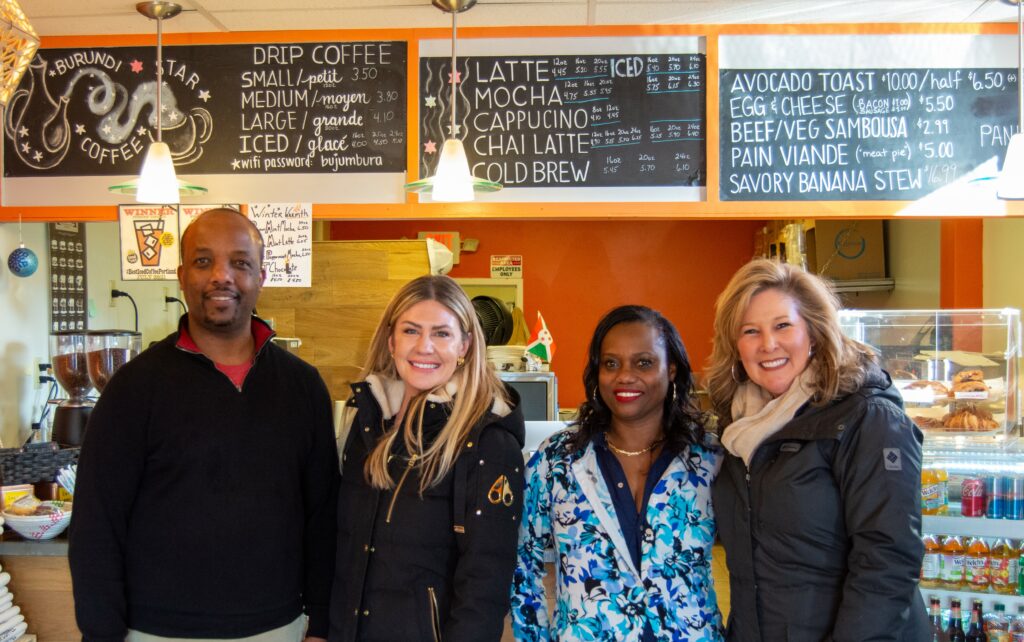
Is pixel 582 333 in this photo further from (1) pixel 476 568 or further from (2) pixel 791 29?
(1) pixel 476 568

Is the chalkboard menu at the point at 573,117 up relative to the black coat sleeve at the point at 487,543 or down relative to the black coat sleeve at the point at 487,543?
up

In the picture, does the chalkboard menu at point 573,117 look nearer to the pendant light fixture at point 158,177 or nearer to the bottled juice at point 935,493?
the pendant light fixture at point 158,177

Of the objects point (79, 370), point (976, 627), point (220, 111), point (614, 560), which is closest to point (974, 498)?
point (976, 627)

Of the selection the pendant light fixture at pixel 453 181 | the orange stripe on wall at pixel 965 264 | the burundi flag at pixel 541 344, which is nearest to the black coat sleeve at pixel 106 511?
the pendant light fixture at pixel 453 181

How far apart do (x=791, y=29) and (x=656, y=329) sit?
2.23m

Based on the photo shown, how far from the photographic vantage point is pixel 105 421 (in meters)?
1.85

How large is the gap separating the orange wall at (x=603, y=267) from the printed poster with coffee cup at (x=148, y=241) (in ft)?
13.0

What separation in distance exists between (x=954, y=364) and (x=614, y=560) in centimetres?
166

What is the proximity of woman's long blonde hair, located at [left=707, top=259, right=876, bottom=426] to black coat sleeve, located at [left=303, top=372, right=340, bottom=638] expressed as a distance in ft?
3.11

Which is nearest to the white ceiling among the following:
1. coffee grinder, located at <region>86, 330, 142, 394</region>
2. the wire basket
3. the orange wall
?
coffee grinder, located at <region>86, 330, 142, 394</region>

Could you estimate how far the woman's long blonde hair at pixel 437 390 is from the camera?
6.08 ft

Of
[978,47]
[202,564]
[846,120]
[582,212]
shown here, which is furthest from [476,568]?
[978,47]

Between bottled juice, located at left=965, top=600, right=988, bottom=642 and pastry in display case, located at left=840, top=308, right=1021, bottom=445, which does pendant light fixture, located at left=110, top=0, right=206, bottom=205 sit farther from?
bottled juice, located at left=965, top=600, right=988, bottom=642

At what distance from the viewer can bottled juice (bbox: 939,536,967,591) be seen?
9.05 feet
